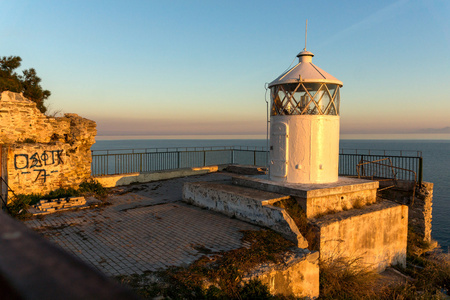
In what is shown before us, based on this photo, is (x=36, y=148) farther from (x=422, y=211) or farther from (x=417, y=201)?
(x=422, y=211)

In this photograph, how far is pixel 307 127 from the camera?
1099cm

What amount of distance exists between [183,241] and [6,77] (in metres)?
17.0

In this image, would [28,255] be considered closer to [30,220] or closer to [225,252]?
[225,252]

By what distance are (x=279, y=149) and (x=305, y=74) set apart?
2.93 m

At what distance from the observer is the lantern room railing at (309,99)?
11109mm

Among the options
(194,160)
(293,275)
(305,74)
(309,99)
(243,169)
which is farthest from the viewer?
(194,160)

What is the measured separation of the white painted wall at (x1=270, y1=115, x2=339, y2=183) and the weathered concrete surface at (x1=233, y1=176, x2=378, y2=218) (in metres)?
0.53

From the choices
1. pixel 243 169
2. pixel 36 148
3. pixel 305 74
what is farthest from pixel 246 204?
pixel 243 169

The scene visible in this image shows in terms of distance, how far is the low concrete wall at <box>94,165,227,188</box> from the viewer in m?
15.4

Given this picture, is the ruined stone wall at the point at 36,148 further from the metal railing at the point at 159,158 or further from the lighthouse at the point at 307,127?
the lighthouse at the point at 307,127

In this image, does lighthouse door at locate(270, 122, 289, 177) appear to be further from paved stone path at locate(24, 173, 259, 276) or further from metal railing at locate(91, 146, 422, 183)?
paved stone path at locate(24, 173, 259, 276)

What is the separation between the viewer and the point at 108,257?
285 inches

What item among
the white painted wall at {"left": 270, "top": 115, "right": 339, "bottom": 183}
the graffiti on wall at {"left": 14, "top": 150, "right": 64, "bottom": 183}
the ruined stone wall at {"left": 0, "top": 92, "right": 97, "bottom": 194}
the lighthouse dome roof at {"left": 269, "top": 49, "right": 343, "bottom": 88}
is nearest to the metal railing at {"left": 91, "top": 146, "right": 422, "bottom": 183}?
the ruined stone wall at {"left": 0, "top": 92, "right": 97, "bottom": 194}

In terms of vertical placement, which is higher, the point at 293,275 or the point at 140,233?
the point at 140,233
